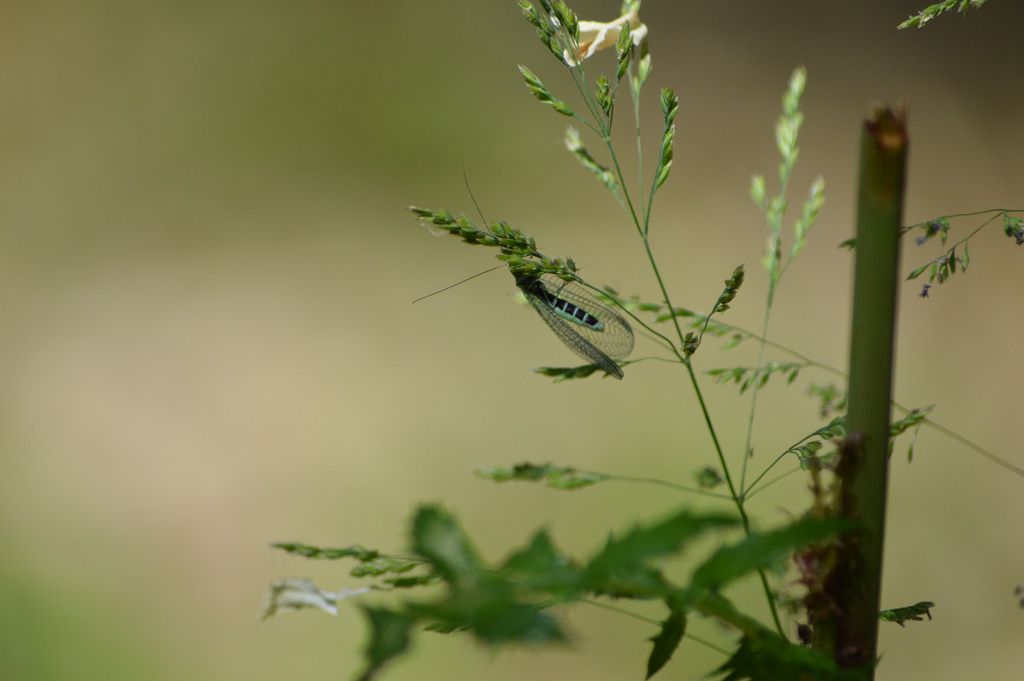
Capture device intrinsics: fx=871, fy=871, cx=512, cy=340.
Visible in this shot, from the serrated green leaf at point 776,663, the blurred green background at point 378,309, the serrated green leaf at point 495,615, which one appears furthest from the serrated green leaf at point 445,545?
the blurred green background at point 378,309

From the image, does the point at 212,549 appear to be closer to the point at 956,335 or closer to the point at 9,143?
the point at 9,143

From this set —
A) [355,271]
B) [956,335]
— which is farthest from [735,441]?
[355,271]

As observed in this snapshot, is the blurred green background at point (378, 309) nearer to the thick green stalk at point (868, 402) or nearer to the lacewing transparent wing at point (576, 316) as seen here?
the lacewing transparent wing at point (576, 316)

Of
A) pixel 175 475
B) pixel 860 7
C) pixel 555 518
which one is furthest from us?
pixel 860 7

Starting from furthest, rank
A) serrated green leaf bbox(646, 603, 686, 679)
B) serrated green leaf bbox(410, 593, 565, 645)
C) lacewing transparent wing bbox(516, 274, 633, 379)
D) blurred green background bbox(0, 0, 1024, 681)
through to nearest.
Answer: blurred green background bbox(0, 0, 1024, 681) < lacewing transparent wing bbox(516, 274, 633, 379) < serrated green leaf bbox(646, 603, 686, 679) < serrated green leaf bbox(410, 593, 565, 645)

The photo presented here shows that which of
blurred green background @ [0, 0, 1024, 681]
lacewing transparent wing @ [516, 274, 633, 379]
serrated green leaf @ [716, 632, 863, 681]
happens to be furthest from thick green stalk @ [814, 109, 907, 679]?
blurred green background @ [0, 0, 1024, 681]

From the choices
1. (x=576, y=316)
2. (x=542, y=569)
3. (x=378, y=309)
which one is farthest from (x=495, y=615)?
(x=378, y=309)

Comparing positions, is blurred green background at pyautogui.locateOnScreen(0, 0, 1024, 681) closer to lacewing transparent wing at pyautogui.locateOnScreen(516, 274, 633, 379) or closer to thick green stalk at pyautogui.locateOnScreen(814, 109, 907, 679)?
lacewing transparent wing at pyautogui.locateOnScreen(516, 274, 633, 379)

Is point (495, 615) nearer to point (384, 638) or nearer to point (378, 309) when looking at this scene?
point (384, 638)
